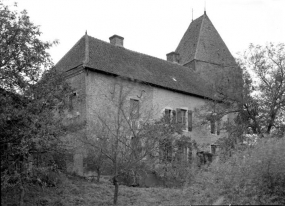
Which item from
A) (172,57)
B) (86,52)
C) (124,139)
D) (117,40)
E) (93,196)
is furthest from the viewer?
(172,57)

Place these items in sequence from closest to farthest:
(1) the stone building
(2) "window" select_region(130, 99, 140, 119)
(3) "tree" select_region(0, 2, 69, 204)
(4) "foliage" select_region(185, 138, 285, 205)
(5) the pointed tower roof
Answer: (4) "foliage" select_region(185, 138, 285, 205) → (3) "tree" select_region(0, 2, 69, 204) → (2) "window" select_region(130, 99, 140, 119) → (1) the stone building → (5) the pointed tower roof

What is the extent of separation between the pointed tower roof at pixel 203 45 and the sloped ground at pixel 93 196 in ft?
62.9

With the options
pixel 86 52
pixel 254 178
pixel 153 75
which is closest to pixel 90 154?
pixel 254 178

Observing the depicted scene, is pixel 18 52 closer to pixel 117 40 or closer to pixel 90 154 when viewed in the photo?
pixel 90 154

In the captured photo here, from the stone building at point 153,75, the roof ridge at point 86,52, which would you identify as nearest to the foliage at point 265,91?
the stone building at point 153,75

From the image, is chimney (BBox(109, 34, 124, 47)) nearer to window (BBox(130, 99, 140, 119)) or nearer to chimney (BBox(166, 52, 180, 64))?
chimney (BBox(166, 52, 180, 64))

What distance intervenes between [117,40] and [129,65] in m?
3.20

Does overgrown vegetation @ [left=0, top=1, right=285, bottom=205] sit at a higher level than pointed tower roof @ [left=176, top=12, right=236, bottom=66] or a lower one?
lower

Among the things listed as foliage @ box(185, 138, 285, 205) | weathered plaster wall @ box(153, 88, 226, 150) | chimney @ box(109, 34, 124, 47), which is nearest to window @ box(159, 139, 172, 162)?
foliage @ box(185, 138, 285, 205)

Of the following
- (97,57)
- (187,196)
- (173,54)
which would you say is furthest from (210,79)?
(187,196)

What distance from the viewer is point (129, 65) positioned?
26719 millimetres

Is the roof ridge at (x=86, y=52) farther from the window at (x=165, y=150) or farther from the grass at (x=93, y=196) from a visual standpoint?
the grass at (x=93, y=196)

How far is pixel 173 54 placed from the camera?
34.9 metres

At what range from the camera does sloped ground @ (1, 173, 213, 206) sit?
14828mm
